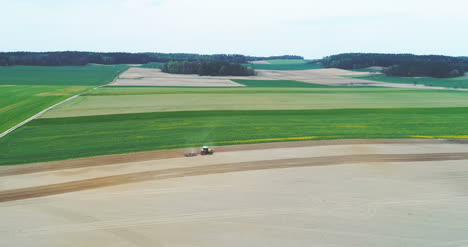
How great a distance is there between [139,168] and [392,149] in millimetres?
20121

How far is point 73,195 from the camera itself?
21.7m

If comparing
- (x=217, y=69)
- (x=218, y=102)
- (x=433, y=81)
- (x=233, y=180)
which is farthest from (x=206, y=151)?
(x=217, y=69)

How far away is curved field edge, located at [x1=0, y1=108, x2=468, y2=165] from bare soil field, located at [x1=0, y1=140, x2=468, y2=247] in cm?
310

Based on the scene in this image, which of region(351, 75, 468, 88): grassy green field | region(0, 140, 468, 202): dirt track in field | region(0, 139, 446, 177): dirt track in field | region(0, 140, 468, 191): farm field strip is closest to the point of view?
region(0, 140, 468, 202): dirt track in field

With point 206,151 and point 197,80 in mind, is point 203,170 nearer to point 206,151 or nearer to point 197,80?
point 206,151

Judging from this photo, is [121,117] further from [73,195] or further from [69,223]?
[69,223]

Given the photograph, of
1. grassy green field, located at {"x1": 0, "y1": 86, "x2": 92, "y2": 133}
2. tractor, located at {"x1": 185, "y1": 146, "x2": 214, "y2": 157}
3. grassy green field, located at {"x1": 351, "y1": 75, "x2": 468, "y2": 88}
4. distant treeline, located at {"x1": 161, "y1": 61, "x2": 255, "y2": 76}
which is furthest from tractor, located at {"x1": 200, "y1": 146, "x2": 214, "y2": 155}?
distant treeline, located at {"x1": 161, "y1": 61, "x2": 255, "y2": 76}

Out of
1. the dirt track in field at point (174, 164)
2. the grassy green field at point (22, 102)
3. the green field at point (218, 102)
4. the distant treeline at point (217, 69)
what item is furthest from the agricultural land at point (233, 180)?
the distant treeline at point (217, 69)

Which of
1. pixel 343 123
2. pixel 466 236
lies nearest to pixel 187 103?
pixel 343 123

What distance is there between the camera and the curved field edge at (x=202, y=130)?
31.3 metres

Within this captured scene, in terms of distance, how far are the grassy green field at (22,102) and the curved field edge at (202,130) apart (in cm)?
409

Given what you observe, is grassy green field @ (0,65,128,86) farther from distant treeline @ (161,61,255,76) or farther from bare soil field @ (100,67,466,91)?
distant treeline @ (161,61,255,76)

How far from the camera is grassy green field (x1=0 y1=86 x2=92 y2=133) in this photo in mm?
43844

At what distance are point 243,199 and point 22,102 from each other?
48.3 metres
